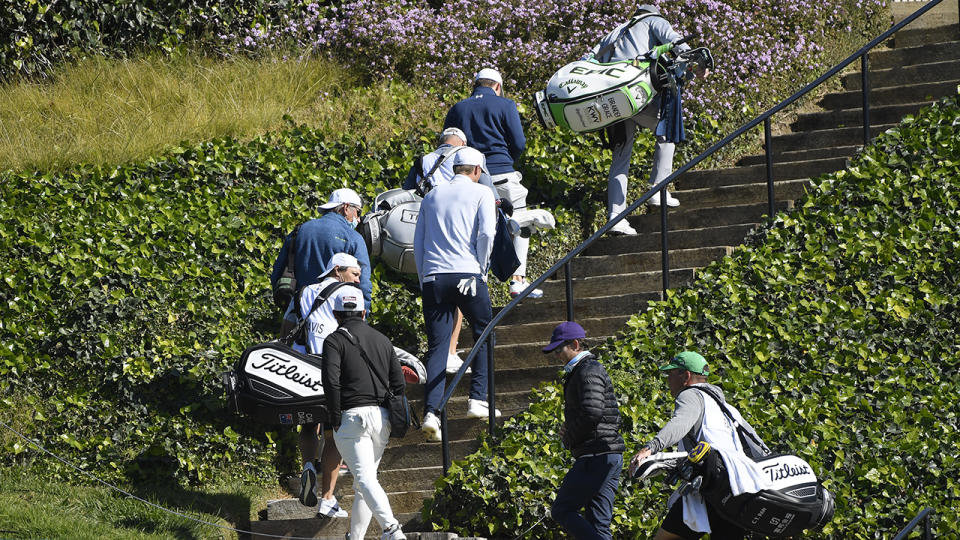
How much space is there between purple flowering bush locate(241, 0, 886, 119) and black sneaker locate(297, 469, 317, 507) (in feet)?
21.0

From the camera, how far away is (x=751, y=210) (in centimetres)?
1082

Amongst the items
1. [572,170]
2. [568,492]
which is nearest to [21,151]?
[572,170]

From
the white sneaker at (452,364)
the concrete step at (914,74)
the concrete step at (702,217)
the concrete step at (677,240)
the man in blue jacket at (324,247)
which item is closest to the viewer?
the man in blue jacket at (324,247)

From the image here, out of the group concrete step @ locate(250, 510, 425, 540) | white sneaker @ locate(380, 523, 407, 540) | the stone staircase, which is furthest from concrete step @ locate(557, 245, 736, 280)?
white sneaker @ locate(380, 523, 407, 540)

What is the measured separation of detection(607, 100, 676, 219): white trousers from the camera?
1101 centimetres

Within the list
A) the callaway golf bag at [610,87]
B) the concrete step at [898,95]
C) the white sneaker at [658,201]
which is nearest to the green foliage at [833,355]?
the concrete step at [898,95]

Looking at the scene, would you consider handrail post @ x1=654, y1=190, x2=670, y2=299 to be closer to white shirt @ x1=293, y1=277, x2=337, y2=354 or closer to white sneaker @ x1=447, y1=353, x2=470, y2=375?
white sneaker @ x1=447, y1=353, x2=470, y2=375

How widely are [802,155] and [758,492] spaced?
227 inches

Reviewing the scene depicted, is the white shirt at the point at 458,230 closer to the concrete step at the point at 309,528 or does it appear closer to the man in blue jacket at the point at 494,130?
the man in blue jacket at the point at 494,130

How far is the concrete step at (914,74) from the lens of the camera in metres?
12.3

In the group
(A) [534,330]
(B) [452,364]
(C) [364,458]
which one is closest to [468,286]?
(B) [452,364]

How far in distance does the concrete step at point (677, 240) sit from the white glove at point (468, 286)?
1.89 meters

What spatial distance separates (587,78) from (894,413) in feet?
12.6

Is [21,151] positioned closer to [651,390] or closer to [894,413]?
[651,390]
